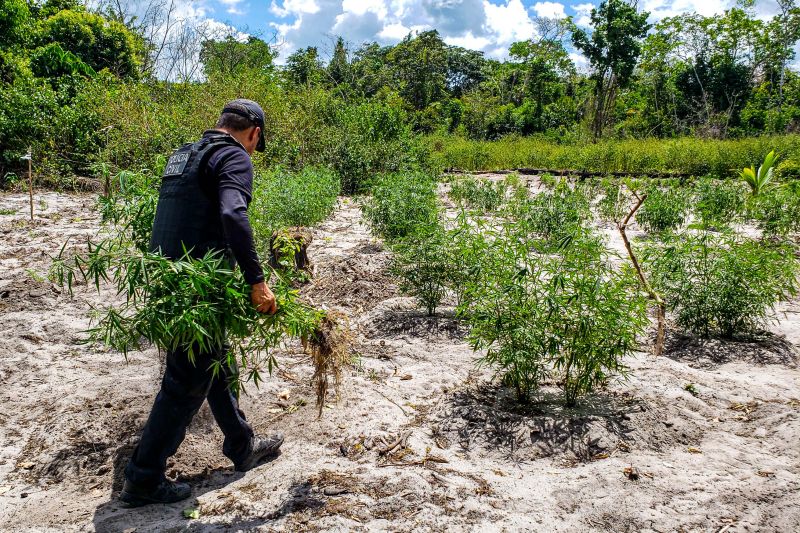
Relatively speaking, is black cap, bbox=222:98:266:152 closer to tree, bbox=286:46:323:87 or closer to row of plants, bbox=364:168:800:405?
row of plants, bbox=364:168:800:405

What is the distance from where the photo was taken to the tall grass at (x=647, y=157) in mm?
16578

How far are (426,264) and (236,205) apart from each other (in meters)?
2.91

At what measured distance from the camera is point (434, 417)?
3453mm

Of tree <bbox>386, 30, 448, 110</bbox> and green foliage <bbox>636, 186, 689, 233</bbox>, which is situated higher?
tree <bbox>386, 30, 448, 110</bbox>

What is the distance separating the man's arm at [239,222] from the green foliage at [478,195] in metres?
8.48

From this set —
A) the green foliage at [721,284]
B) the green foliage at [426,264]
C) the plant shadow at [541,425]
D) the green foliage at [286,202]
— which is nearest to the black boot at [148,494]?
the plant shadow at [541,425]

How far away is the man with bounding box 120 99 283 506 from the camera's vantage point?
2404mm

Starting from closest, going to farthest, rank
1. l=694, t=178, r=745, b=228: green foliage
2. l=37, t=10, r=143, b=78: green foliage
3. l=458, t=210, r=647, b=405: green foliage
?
l=458, t=210, r=647, b=405: green foliage → l=694, t=178, r=745, b=228: green foliage → l=37, t=10, r=143, b=78: green foliage

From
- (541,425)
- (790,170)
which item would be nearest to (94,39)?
(541,425)

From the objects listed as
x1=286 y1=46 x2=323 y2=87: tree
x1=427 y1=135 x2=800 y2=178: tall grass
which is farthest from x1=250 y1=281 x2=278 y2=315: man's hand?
x1=286 y1=46 x2=323 y2=87: tree

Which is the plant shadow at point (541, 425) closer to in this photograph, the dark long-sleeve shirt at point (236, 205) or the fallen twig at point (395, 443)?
the fallen twig at point (395, 443)

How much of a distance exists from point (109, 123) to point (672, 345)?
1176 cm

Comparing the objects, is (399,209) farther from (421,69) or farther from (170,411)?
(421,69)

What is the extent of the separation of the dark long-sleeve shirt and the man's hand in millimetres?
28
